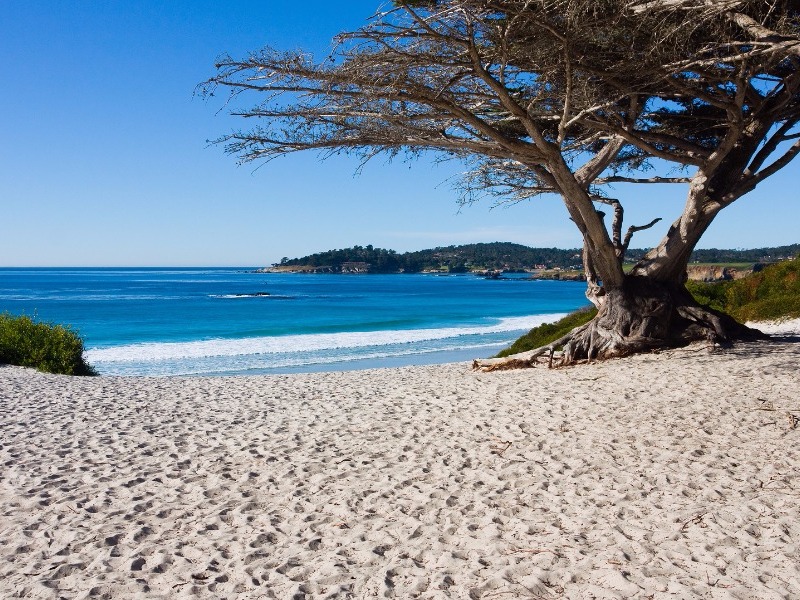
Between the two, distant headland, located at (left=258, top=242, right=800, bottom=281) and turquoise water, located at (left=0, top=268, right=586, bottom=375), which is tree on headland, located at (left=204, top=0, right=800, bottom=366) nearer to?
turquoise water, located at (left=0, top=268, right=586, bottom=375)

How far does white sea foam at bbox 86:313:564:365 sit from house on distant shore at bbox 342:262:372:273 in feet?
368

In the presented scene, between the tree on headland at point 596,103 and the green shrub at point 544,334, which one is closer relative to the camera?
the tree on headland at point 596,103

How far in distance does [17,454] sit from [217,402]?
3.29 meters

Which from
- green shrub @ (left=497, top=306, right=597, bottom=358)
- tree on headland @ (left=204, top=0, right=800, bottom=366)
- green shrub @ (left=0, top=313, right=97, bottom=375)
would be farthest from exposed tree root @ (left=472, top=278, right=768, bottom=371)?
green shrub @ (left=0, top=313, right=97, bottom=375)

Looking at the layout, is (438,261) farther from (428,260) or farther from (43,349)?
(43,349)

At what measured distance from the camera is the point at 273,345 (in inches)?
1131

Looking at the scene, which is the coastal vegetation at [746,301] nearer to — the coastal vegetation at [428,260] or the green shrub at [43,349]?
the green shrub at [43,349]

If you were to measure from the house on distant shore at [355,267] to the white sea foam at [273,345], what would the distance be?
11224cm

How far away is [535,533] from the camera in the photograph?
4770 millimetres

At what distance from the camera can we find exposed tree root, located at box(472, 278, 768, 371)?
11.6 metres

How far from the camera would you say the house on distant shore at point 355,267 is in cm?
14738

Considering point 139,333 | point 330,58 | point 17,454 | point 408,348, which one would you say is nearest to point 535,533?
point 17,454

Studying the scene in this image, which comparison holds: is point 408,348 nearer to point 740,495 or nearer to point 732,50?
point 732,50

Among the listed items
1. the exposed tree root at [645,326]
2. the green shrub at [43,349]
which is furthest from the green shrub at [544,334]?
the green shrub at [43,349]
